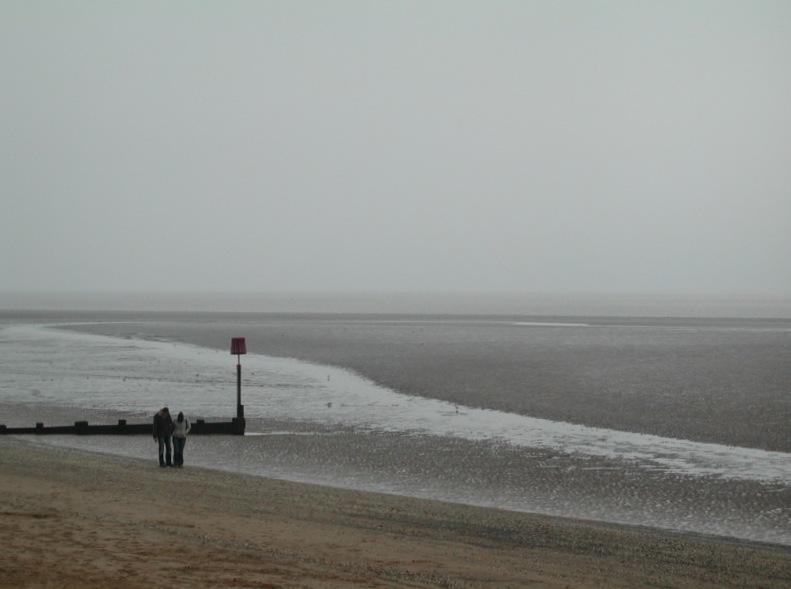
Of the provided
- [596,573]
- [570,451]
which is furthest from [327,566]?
[570,451]

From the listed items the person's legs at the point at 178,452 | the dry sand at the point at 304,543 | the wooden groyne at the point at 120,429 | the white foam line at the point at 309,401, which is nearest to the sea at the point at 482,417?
the white foam line at the point at 309,401

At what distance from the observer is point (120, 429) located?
1054 inches

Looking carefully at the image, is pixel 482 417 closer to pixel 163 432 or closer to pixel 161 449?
pixel 163 432

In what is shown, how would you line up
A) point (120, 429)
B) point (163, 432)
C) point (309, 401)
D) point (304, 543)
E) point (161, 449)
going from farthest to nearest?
point (309, 401) → point (120, 429) → point (163, 432) → point (161, 449) → point (304, 543)

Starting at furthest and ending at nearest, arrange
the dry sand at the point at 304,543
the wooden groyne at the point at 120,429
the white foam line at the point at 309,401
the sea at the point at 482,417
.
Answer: the wooden groyne at the point at 120,429
the white foam line at the point at 309,401
the sea at the point at 482,417
the dry sand at the point at 304,543

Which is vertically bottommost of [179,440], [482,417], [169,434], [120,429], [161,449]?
[482,417]

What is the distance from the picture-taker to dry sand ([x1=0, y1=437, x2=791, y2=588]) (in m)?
10.8

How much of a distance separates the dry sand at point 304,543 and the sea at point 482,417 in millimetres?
2289

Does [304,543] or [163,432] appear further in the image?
[163,432]

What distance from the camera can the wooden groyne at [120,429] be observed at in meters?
26.4

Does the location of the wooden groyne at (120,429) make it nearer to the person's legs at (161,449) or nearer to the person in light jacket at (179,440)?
the person's legs at (161,449)

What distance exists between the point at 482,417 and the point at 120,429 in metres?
12.9

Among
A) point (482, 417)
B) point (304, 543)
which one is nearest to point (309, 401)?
point (482, 417)

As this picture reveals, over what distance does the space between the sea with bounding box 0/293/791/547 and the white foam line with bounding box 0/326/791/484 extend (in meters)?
0.12
